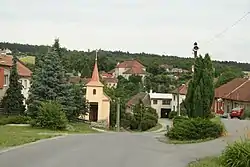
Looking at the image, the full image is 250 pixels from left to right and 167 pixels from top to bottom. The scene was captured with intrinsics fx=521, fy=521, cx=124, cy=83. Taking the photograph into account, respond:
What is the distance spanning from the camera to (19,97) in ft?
169

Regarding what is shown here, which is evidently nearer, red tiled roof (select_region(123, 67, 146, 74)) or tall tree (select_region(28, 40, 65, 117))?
tall tree (select_region(28, 40, 65, 117))

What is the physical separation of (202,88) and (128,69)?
12119 centimetres

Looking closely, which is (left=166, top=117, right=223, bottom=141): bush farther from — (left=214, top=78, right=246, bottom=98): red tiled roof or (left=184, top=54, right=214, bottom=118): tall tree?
(left=214, top=78, right=246, bottom=98): red tiled roof

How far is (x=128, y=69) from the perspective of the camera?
15062 cm

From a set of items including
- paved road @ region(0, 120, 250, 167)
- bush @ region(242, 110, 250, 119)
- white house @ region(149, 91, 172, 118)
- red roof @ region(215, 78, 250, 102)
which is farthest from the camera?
white house @ region(149, 91, 172, 118)

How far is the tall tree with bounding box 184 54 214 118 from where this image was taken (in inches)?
1159

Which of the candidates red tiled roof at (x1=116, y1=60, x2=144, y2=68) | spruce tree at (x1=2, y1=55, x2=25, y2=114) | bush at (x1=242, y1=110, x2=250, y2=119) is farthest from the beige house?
red tiled roof at (x1=116, y1=60, x2=144, y2=68)

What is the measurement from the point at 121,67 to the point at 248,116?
11236 cm

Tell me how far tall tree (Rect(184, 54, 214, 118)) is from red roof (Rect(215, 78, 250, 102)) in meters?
27.0

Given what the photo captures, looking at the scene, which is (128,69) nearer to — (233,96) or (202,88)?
(233,96)

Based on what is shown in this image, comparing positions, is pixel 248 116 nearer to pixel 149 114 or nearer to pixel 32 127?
pixel 32 127

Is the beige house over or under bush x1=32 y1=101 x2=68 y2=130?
over

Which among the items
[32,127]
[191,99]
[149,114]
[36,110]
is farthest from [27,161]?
[149,114]

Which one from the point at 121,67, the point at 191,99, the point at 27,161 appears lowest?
the point at 27,161
